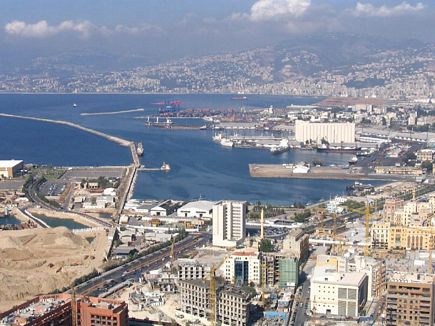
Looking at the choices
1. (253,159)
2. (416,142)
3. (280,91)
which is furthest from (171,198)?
(280,91)

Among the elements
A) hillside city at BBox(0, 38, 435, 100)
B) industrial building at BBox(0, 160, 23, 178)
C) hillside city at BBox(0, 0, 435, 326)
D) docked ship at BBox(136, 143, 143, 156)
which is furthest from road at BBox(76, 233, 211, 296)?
hillside city at BBox(0, 38, 435, 100)

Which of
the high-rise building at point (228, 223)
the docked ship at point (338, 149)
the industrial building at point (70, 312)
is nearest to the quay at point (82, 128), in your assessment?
the docked ship at point (338, 149)

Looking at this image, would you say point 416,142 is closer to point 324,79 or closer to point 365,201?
point 365,201

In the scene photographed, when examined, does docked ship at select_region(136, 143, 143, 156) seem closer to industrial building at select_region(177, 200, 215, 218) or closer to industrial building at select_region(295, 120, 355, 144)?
industrial building at select_region(295, 120, 355, 144)

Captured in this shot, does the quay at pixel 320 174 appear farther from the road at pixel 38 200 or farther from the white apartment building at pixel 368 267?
the white apartment building at pixel 368 267

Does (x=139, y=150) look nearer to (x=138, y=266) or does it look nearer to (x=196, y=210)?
(x=196, y=210)

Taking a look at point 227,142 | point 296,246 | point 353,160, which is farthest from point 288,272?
point 227,142
